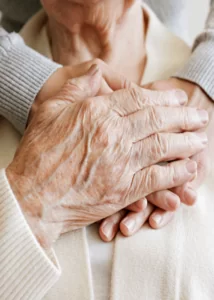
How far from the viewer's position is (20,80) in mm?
889

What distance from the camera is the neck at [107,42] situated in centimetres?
96

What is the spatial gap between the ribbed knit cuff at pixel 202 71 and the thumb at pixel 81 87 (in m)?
0.20

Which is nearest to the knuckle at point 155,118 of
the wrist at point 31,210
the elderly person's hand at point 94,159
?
the elderly person's hand at point 94,159

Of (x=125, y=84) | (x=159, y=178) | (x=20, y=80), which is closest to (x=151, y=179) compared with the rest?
(x=159, y=178)

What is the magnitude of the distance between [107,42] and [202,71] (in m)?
0.22

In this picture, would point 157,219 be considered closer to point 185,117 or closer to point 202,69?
point 185,117

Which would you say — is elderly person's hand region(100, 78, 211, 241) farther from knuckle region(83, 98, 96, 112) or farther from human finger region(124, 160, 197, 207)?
knuckle region(83, 98, 96, 112)

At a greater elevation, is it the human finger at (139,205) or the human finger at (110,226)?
the human finger at (139,205)

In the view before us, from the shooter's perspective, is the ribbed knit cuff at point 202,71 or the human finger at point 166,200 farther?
the ribbed knit cuff at point 202,71

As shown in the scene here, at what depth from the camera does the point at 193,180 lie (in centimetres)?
83

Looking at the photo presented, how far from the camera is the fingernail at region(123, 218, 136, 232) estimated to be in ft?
2.50

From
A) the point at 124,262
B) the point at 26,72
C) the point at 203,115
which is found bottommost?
the point at 124,262

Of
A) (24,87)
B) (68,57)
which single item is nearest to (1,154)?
(24,87)

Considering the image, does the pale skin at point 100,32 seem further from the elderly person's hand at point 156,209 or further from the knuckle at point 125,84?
the elderly person's hand at point 156,209
